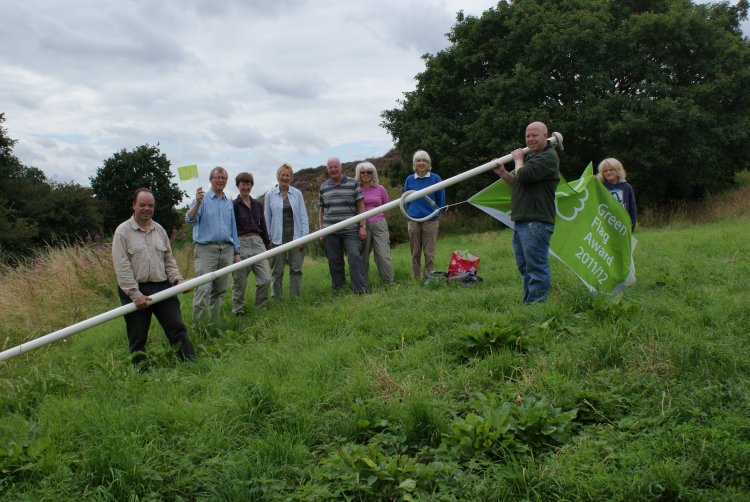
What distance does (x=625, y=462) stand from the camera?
296 cm

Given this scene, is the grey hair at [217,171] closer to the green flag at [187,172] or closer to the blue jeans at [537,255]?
the green flag at [187,172]

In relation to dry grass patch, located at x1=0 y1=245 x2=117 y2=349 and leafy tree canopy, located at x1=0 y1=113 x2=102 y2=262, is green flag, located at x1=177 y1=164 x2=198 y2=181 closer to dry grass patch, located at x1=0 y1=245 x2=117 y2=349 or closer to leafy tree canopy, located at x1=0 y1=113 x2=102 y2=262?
dry grass patch, located at x1=0 y1=245 x2=117 y2=349

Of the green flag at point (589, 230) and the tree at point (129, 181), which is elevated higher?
the tree at point (129, 181)

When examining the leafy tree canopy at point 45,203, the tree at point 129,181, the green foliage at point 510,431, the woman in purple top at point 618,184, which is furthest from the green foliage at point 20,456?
the tree at point 129,181

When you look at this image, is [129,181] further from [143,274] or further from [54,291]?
[143,274]

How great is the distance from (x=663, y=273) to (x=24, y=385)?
22.9 feet

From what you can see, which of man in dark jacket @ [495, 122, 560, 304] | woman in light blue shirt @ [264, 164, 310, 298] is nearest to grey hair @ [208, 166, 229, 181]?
woman in light blue shirt @ [264, 164, 310, 298]

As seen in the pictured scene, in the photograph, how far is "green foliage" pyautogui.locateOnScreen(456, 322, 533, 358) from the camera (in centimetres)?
448

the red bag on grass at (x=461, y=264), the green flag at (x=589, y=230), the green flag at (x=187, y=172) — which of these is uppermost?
the green flag at (x=187, y=172)

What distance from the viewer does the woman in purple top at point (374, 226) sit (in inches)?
322

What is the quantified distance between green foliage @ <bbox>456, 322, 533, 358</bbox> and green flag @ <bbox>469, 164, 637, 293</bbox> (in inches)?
63.5

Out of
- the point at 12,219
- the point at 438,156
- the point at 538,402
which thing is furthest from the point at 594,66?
the point at 12,219

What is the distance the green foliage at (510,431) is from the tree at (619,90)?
676 inches

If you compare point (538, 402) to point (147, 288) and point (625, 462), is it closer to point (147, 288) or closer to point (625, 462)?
point (625, 462)
